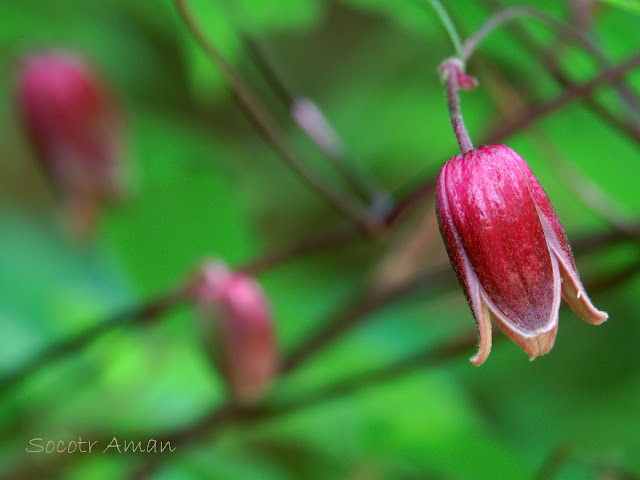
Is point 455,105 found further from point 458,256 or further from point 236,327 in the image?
point 236,327

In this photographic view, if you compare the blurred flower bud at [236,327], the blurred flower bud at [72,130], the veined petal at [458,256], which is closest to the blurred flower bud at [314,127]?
the blurred flower bud at [236,327]

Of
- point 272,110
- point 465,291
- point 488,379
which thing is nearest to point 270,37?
point 272,110

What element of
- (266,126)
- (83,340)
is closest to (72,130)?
(83,340)

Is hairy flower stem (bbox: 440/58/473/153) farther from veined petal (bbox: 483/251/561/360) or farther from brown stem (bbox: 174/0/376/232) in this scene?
brown stem (bbox: 174/0/376/232)

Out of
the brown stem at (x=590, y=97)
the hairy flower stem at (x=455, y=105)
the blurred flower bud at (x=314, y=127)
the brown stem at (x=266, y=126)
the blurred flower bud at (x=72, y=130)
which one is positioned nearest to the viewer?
the hairy flower stem at (x=455, y=105)

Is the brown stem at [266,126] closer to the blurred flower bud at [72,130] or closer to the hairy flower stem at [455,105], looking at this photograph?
the hairy flower stem at [455,105]
